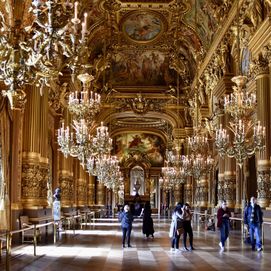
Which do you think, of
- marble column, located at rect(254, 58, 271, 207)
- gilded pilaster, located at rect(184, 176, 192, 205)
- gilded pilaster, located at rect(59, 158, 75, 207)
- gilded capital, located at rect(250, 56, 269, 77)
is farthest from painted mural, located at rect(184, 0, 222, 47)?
gilded pilaster, located at rect(184, 176, 192, 205)

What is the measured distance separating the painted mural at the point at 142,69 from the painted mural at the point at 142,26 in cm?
261

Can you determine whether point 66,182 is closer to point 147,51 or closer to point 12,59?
point 147,51

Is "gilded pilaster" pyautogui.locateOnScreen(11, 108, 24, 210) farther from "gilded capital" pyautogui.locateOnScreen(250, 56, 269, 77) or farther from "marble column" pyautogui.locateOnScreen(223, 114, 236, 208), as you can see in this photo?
"marble column" pyautogui.locateOnScreen(223, 114, 236, 208)

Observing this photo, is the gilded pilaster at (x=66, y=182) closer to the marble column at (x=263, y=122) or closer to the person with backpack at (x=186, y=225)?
the marble column at (x=263, y=122)

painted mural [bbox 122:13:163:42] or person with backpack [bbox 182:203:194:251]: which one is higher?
painted mural [bbox 122:13:163:42]

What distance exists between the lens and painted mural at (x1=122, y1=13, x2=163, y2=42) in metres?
26.9

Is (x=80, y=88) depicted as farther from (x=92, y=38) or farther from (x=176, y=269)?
(x=176, y=269)

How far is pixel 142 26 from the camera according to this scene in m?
28.1

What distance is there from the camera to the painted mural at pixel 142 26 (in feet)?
Result: 88.2

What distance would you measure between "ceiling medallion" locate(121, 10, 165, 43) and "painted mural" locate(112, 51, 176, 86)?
2.57m

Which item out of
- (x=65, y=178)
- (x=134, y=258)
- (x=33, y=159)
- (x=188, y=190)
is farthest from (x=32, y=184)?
(x=188, y=190)

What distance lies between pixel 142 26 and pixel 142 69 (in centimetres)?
598

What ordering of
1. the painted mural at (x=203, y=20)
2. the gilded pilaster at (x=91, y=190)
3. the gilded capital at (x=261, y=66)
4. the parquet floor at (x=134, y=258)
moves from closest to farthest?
the parquet floor at (x=134, y=258) < the gilded capital at (x=261, y=66) < the painted mural at (x=203, y=20) < the gilded pilaster at (x=91, y=190)

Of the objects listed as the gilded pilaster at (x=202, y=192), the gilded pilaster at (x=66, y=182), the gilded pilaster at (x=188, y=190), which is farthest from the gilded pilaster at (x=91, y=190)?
the gilded pilaster at (x=66, y=182)
